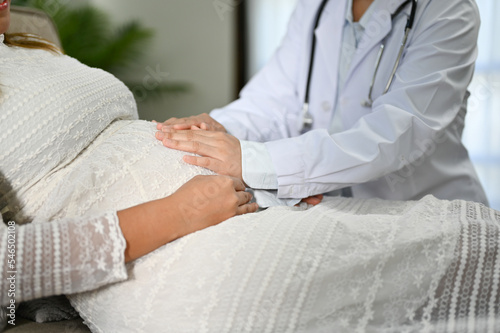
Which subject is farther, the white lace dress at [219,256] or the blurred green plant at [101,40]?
the blurred green plant at [101,40]

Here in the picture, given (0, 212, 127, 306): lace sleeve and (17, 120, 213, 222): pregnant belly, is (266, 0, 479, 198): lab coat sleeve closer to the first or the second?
(17, 120, 213, 222): pregnant belly

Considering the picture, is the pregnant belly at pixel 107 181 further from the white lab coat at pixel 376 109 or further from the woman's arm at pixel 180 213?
the white lab coat at pixel 376 109

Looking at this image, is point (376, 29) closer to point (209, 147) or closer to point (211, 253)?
point (209, 147)

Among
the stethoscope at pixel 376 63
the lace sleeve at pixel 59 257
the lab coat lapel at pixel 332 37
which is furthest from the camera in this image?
the lab coat lapel at pixel 332 37

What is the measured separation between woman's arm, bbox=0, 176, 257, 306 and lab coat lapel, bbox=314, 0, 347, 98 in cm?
85

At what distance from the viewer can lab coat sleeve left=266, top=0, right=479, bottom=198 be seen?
1109 mm

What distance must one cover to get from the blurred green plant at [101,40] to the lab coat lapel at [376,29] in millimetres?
1995

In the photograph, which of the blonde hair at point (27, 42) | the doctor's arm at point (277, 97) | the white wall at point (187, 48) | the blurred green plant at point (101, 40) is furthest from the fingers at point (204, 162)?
the white wall at point (187, 48)

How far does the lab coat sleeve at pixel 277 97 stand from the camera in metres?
1.58

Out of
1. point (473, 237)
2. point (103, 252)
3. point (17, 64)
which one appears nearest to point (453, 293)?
point (473, 237)

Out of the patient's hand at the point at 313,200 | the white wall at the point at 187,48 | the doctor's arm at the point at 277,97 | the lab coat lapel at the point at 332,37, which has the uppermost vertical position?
the lab coat lapel at the point at 332,37

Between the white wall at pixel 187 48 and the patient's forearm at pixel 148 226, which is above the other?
the patient's forearm at pixel 148 226

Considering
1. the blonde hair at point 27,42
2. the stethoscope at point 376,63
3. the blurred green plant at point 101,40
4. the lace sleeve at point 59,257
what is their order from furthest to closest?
1. the blurred green plant at point 101,40
2. the stethoscope at point 376,63
3. the blonde hair at point 27,42
4. the lace sleeve at point 59,257

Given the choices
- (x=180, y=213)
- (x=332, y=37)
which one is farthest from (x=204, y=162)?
(x=332, y=37)
